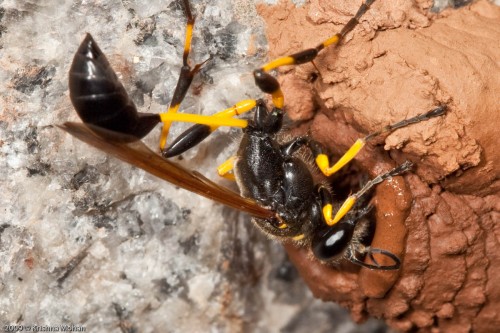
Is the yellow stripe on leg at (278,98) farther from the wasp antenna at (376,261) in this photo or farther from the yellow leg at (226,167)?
the wasp antenna at (376,261)

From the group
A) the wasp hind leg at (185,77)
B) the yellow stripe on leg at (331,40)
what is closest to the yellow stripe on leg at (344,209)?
the yellow stripe on leg at (331,40)

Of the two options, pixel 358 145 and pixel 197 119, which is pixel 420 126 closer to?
pixel 358 145

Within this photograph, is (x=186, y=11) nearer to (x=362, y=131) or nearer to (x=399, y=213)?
(x=362, y=131)

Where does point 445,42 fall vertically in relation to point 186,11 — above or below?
above

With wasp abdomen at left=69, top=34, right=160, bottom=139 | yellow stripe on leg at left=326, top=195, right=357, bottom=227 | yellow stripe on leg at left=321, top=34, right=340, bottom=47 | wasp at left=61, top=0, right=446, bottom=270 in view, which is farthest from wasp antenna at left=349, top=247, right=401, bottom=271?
wasp abdomen at left=69, top=34, right=160, bottom=139

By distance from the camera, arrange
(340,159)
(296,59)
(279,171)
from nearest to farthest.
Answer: (296,59) → (340,159) → (279,171)

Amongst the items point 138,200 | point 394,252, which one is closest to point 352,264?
point 394,252

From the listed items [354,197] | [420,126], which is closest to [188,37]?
[354,197]
